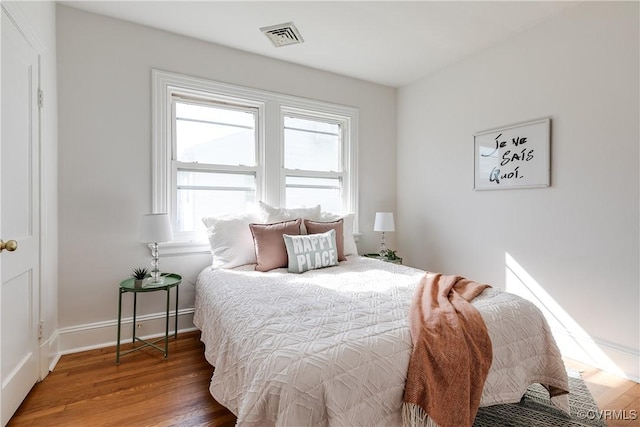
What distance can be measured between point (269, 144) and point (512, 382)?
2.73m

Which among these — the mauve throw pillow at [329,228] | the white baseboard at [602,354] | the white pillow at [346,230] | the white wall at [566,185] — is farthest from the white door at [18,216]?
the white baseboard at [602,354]

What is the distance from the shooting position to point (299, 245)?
265cm

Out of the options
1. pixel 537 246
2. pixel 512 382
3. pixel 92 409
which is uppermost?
pixel 537 246

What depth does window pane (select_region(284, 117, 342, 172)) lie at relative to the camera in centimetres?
355

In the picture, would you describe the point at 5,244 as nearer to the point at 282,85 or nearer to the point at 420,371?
the point at 420,371

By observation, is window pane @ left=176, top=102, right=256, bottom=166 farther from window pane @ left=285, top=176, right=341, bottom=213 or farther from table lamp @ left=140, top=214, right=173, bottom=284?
table lamp @ left=140, top=214, right=173, bottom=284

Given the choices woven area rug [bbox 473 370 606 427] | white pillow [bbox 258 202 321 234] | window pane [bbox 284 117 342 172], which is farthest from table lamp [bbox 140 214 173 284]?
woven area rug [bbox 473 370 606 427]

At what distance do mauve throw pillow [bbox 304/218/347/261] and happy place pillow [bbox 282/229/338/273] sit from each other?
133 millimetres

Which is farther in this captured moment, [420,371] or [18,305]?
[18,305]

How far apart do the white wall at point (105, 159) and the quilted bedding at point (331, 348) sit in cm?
96

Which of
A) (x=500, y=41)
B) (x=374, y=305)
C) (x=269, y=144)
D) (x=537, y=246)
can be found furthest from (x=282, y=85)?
(x=537, y=246)

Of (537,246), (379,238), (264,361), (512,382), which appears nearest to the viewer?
(264,361)

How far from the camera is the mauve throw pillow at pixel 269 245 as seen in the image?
2.64m

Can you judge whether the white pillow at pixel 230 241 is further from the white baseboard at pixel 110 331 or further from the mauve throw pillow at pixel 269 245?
the white baseboard at pixel 110 331
